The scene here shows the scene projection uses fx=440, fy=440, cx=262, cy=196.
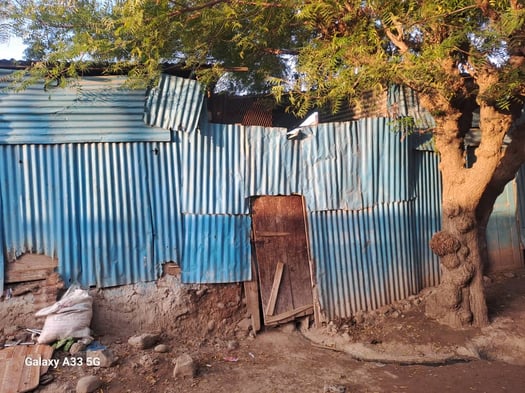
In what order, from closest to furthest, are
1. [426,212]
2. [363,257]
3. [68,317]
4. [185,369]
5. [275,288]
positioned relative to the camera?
[185,369] < [68,317] < [275,288] < [363,257] < [426,212]

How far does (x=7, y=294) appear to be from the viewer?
204 inches

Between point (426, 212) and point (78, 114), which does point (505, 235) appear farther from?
point (78, 114)

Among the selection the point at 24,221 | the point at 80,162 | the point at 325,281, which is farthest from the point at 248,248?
the point at 24,221

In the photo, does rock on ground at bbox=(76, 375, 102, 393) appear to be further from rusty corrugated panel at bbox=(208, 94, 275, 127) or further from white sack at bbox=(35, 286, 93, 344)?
rusty corrugated panel at bbox=(208, 94, 275, 127)

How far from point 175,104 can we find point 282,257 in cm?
254

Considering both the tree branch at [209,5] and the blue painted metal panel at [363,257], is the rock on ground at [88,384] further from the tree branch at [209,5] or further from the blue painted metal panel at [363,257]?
the tree branch at [209,5]

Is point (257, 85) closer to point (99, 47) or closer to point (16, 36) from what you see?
point (99, 47)

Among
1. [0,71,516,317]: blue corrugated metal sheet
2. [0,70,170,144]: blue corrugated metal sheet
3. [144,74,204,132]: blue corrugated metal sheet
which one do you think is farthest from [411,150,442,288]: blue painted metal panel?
[0,70,170,144]: blue corrugated metal sheet

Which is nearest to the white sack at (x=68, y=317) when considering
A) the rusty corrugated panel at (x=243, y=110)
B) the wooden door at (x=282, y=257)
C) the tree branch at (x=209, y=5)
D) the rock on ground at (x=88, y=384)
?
the rock on ground at (x=88, y=384)

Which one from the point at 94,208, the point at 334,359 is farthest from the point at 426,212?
the point at 94,208

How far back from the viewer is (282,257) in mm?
6207

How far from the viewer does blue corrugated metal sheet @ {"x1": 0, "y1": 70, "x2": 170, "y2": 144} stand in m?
5.19

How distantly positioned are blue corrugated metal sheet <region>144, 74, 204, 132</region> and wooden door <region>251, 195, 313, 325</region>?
142 cm

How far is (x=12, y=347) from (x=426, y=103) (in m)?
5.81
